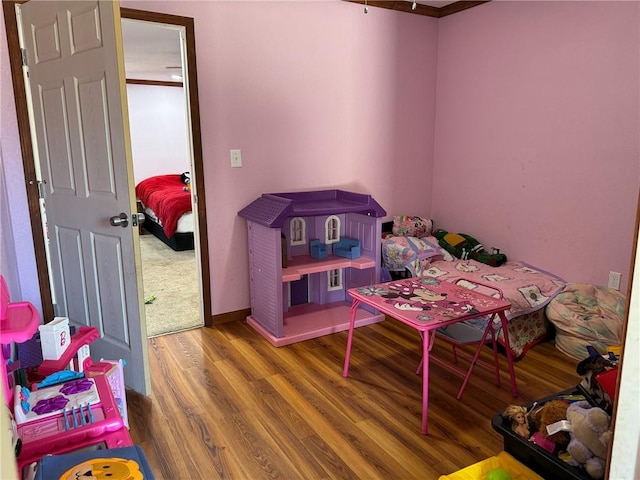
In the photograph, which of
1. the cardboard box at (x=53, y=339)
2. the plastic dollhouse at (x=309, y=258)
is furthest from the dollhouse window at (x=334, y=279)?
the cardboard box at (x=53, y=339)

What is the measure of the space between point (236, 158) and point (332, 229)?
0.91 meters

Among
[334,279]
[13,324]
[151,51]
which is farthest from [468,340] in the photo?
[151,51]

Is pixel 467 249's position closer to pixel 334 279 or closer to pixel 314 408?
pixel 334 279

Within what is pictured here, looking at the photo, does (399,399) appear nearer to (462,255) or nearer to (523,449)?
(523,449)

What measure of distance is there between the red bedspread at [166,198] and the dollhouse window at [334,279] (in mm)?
2485

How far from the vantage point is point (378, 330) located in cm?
334

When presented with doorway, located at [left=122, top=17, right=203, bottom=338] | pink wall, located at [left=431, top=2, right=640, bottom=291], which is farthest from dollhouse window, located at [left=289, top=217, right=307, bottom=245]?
pink wall, located at [left=431, top=2, right=640, bottom=291]

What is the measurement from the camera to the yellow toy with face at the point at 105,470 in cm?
110

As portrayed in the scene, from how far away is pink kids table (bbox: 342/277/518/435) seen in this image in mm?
2104

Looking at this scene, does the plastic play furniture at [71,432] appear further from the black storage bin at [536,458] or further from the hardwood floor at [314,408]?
the black storage bin at [536,458]

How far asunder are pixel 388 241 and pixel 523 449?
2509 millimetres

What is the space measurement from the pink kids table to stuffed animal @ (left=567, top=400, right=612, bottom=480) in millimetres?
755

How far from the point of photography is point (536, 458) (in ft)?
4.55

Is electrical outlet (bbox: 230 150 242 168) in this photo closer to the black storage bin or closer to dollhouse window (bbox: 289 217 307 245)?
dollhouse window (bbox: 289 217 307 245)
